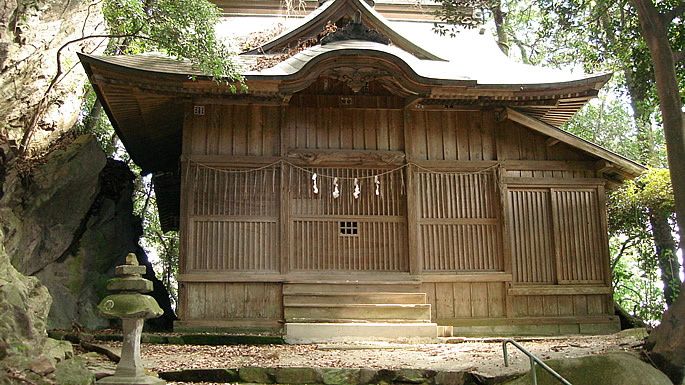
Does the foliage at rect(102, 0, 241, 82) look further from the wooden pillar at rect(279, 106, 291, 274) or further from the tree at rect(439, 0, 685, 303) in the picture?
the tree at rect(439, 0, 685, 303)

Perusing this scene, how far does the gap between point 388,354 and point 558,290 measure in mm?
4853

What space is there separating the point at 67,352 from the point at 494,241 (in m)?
8.24

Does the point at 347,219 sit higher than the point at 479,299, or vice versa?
the point at 347,219

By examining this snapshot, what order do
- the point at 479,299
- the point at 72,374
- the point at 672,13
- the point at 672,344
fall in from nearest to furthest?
1. the point at 72,374
2. the point at 672,344
3. the point at 672,13
4. the point at 479,299

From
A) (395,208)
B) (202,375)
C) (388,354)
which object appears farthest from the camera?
(395,208)

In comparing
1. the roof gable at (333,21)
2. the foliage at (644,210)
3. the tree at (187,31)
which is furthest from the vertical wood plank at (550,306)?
the tree at (187,31)

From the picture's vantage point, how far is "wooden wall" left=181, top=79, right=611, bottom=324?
11422mm

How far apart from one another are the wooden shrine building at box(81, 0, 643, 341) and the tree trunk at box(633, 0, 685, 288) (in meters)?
3.99

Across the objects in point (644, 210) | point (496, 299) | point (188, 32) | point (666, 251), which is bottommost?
point (496, 299)

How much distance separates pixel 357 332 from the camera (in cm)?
1035

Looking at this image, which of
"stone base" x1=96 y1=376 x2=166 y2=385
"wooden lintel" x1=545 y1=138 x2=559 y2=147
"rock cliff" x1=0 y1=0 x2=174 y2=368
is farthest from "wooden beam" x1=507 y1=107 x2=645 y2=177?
"rock cliff" x1=0 y1=0 x2=174 y2=368

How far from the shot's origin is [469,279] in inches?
464

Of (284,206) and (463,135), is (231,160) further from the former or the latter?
(463,135)

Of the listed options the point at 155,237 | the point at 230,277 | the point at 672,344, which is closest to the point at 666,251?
the point at 672,344
